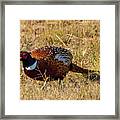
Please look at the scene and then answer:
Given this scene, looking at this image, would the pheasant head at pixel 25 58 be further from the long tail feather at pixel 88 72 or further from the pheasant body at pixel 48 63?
the long tail feather at pixel 88 72

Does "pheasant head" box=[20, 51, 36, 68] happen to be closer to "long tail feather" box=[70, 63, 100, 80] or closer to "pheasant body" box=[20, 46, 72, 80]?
"pheasant body" box=[20, 46, 72, 80]

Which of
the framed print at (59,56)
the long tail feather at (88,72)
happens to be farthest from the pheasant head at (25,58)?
the long tail feather at (88,72)

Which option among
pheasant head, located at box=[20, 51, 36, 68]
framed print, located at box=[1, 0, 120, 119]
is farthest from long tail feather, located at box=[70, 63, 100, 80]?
pheasant head, located at box=[20, 51, 36, 68]

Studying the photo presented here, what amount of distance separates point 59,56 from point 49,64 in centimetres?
6

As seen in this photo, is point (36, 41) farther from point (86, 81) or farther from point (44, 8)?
point (86, 81)

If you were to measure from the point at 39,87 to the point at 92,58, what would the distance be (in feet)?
0.94

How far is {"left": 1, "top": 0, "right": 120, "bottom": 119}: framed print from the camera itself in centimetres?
85

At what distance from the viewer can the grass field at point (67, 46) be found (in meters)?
0.85

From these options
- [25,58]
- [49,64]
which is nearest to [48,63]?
[49,64]

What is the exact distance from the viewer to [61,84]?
0.85 meters

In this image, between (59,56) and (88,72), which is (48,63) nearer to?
(59,56)

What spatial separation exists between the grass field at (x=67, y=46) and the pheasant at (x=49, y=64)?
0.02 meters

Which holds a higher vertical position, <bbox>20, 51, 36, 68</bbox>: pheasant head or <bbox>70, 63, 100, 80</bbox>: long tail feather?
<bbox>20, 51, 36, 68</bbox>: pheasant head

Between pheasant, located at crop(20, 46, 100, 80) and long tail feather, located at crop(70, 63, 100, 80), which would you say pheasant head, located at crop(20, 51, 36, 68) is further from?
long tail feather, located at crop(70, 63, 100, 80)
